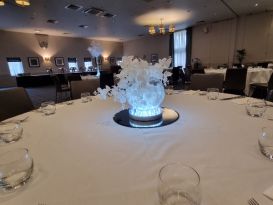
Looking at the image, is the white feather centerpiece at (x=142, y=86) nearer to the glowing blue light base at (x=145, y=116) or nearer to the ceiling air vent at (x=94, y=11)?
the glowing blue light base at (x=145, y=116)

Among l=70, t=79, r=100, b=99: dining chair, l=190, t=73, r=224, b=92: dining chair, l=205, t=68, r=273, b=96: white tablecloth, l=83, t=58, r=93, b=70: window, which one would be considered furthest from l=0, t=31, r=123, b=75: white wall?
l=205, t=68, r=273, b=96: white tablecloth

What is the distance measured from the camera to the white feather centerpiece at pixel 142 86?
1.12 m

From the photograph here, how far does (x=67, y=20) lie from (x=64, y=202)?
7661mm

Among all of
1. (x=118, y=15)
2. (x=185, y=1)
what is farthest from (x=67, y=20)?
(x=185, y=1)

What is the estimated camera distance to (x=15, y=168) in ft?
2.38

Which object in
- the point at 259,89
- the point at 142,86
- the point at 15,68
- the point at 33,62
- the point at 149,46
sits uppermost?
the point at 149,46

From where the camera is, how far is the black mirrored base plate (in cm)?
116

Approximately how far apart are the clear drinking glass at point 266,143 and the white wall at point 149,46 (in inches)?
432

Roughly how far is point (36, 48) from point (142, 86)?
36.1ft

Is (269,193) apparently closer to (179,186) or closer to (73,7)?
(179,186)

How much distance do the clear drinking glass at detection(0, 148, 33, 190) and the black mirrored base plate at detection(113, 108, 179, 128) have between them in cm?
60

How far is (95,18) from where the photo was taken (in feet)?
22.0

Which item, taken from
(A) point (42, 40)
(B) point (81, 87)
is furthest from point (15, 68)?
(B) point (81, 87)

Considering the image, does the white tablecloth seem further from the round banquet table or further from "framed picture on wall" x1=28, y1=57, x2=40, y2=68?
"framed picture on wall" x1=28, y1=57, x2=40, y2=68
